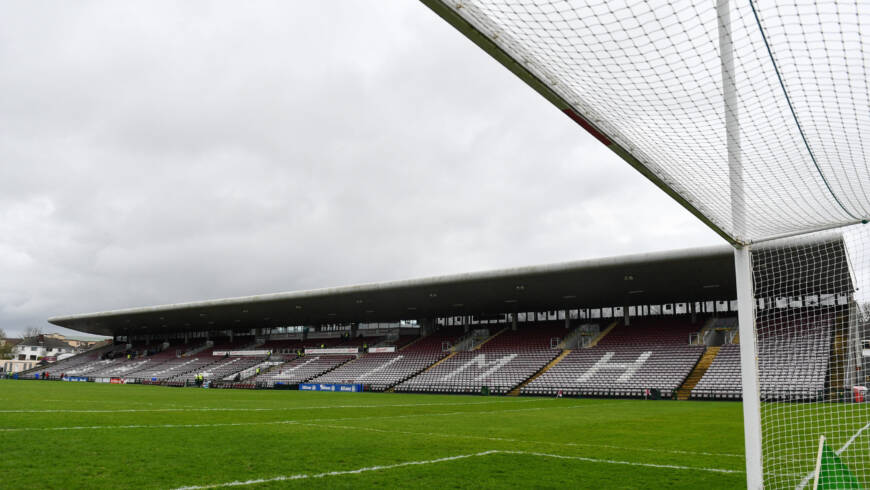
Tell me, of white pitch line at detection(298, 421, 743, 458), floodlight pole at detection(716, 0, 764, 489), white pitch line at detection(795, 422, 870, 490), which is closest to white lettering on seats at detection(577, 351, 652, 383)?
white pitch line at detection(795, 422, 870, 490)

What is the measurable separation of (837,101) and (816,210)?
2.55 meters

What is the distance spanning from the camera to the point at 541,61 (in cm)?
448

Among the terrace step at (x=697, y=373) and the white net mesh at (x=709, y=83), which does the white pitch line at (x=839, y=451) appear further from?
the terrace step at (x=697, y=373)

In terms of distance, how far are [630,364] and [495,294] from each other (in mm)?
8838

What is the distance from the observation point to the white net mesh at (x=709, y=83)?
442cm

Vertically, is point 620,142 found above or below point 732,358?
above

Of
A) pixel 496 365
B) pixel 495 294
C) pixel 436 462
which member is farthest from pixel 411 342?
pixel 436 462

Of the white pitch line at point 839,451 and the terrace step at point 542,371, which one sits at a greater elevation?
the white pitch line at point 839,451

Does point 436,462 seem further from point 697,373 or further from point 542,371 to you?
point 542,371

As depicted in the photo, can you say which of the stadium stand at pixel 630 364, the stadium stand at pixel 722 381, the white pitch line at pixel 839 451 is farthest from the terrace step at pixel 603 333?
the white pitch line at pixel 839 451

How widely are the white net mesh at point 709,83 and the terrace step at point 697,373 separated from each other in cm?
2495

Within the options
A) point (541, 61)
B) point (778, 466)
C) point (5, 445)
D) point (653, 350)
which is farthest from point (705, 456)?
point (653, 350)

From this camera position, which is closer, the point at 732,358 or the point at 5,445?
the point at 5,445

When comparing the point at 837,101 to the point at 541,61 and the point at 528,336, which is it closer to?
the point at 541,61
